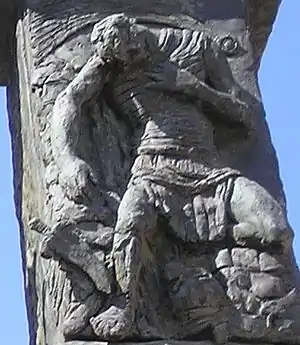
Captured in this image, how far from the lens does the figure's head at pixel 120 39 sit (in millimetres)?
5922

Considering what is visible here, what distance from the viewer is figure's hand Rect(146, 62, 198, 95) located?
19.8 feet

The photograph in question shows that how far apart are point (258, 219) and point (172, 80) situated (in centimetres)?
76

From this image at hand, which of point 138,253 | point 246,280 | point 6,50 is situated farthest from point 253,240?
point 6,50

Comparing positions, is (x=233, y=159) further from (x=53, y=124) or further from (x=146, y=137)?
(x=53, y=124)

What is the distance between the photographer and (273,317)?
5602 millimetres

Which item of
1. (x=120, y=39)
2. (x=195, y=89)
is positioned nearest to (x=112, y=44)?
(x=120, y=39)

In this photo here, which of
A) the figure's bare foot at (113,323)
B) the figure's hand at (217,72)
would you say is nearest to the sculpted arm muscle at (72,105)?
the figure's hand at (217,72)

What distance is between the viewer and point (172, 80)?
604cm

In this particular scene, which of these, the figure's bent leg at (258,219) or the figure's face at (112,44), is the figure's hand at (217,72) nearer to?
the figure's face at (112,44)

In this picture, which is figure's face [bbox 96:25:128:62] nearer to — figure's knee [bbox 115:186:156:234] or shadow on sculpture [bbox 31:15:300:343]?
shadow on sculpture [bbox 31:15:300:343]

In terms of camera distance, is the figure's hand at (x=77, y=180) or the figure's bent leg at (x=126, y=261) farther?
the figure's hand at (x=77, y=180)

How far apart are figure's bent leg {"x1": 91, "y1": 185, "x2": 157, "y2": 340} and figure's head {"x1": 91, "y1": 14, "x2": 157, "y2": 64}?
2.15 ft

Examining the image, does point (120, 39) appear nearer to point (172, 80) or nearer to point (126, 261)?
point (172, 80)

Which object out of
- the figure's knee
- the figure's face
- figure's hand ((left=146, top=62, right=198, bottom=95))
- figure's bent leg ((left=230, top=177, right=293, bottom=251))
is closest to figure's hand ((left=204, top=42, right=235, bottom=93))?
figure's hand ((left=146, top=62, right=198, bottom=95))
